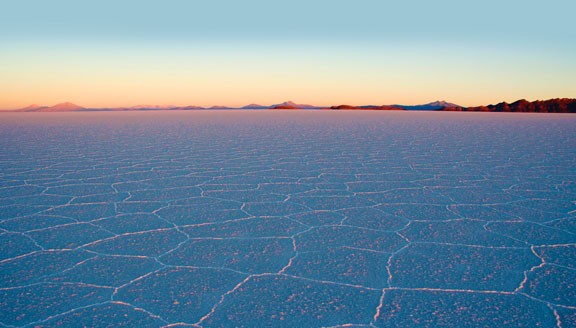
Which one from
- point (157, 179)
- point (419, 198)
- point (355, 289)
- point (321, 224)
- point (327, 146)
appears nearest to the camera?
point (355, 289)

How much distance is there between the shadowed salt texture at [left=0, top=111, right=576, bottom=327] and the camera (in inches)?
58.6

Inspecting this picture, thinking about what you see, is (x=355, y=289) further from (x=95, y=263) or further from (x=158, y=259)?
(x=95, y=263)

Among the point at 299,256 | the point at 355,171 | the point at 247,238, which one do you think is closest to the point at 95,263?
the point at 247,238

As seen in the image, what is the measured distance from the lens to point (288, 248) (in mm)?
2088

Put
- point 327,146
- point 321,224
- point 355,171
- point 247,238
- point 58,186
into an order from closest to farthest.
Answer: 1. point 247,238
2. point 321,224
3. point 58,186
4. point 355,171
5. point 327,146

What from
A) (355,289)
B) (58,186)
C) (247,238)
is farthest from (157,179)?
(355,289)

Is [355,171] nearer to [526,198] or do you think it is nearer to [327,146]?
[526,198]

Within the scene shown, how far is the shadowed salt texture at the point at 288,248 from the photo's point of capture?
1489 millimetres

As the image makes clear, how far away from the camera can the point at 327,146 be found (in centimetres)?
702

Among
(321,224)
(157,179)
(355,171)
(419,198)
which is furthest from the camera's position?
(355,171)

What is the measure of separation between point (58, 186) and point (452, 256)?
3.23 m

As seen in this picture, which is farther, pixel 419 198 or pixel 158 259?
pixel 419 198

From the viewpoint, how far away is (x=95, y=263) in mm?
1886

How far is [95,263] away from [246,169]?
2.70 meters
